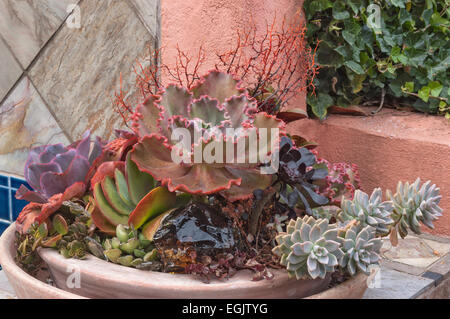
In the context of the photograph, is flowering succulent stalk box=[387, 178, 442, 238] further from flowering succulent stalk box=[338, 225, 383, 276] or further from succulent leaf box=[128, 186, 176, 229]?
succulent leaf box=[128, 186, 176, 229]

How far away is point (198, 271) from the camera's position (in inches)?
41.5

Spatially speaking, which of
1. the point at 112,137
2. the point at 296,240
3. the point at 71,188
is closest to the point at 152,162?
the point at 71,188

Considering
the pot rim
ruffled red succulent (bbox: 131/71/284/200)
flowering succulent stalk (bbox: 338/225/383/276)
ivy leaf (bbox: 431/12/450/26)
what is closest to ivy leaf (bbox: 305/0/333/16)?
ivy leaf (bbox: 431/12/450/26)

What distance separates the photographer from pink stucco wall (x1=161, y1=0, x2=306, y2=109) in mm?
1635

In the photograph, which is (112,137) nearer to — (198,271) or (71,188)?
(71,188)

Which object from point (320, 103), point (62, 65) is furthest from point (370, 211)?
point (62, 65)

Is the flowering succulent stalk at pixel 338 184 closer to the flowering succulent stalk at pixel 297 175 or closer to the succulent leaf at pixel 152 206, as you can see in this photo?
the flowering succulent stalk at pixel 297 175

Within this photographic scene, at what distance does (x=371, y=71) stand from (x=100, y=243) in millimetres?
1120

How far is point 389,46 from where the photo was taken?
1.84 m

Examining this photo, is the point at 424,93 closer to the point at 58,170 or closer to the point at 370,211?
the point at 370,211

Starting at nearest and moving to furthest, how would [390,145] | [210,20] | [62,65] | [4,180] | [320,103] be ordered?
1. [210,20]
2. [390,145]
3. [320,103]
4. [62,65]
5. [4,180]

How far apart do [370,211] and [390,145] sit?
2.37 ft

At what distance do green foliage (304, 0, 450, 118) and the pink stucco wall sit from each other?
0.12m
